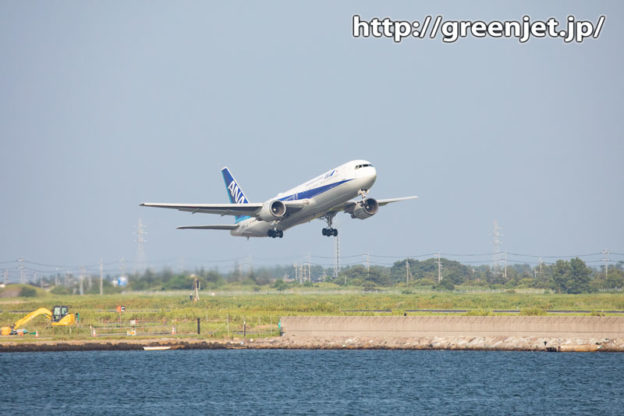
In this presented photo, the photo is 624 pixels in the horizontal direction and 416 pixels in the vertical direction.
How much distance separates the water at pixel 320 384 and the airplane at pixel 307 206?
11547 mm

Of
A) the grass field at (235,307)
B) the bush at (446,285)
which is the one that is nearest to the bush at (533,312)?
the grass field at (235,307)

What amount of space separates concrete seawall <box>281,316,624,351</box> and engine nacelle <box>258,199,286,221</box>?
40.8 feet

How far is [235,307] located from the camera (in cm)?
9619

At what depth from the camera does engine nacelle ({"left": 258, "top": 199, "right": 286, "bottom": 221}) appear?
72938mm

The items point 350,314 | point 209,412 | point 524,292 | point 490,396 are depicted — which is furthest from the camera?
point 524,292

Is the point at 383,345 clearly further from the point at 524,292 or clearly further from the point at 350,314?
the point at 524,292

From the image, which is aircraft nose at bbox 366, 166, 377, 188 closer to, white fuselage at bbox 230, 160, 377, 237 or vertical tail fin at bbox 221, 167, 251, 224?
white fuselage at bbox 230, 160, 377, 237

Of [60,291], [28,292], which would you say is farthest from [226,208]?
[60,291]

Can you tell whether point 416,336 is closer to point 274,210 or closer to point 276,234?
point 276,234

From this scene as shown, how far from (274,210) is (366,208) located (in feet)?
24.3

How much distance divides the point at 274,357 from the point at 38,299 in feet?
134

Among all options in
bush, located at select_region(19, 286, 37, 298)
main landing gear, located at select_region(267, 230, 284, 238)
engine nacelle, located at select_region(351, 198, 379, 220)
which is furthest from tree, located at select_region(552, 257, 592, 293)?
bush, located at select_region(19, 286, 37, 298)

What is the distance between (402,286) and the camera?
123812 mm

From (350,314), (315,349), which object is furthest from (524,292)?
(315,349)
